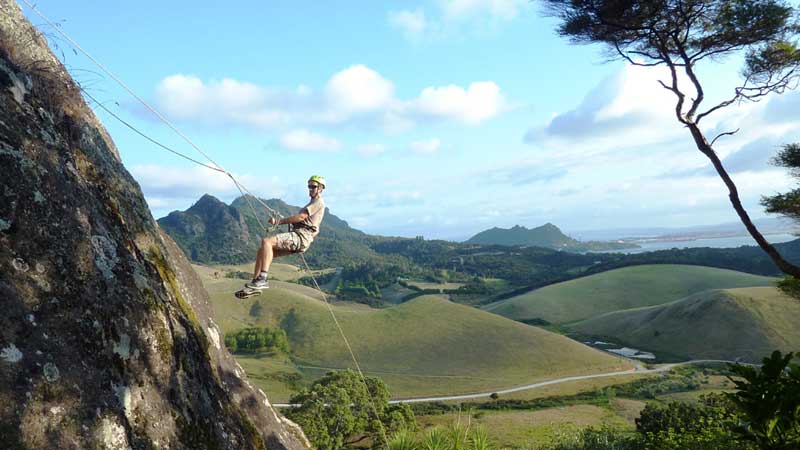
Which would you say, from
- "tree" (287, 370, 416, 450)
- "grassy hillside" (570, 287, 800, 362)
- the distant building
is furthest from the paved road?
"tree" (287, 370, 416, 450)

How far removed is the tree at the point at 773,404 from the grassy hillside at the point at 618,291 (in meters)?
119

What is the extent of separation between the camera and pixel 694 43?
1505 cm

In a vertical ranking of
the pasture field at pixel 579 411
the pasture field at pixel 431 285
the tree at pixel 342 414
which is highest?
the tree at pixel 342 414

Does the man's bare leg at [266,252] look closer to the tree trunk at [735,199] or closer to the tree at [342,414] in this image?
the tree trunk at [735,199]

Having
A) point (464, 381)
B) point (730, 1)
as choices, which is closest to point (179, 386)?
point (730, 1)

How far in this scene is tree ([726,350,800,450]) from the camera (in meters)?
5.88

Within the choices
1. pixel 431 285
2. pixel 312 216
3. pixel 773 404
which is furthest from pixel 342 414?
pixel 431 285

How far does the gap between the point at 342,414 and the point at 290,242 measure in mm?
28801

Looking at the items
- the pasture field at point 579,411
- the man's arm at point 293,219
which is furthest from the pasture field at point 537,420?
the man's arm at point 293,219

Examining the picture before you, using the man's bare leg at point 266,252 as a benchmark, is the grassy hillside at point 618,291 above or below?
below

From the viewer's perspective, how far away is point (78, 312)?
4059mm

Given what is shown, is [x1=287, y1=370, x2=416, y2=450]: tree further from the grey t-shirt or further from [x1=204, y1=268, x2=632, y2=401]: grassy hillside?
[x1=204, y1=268, x2=632, y2=401]: grassy hillside

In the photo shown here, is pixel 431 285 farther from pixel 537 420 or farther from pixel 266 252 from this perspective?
pixel 266 252

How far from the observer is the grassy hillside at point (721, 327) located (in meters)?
74.9
